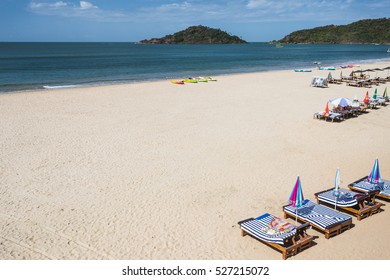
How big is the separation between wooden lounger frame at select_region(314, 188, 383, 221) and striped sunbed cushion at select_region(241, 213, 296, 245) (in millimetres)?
Result: 2159

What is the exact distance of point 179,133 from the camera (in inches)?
605

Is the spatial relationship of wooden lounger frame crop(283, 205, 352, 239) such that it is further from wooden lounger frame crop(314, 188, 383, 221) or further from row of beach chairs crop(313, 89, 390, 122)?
row of beach chairs crop(313, 89, 390, 122)

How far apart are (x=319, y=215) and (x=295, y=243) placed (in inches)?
55.5

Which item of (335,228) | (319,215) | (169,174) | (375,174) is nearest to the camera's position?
(335,228)

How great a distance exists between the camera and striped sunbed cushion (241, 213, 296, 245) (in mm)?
7125

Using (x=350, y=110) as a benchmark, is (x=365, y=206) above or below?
below

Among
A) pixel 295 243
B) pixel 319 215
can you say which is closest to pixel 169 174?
pixel 319 215

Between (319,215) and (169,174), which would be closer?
(319,215)

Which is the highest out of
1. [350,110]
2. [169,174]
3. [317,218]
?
[350,110]

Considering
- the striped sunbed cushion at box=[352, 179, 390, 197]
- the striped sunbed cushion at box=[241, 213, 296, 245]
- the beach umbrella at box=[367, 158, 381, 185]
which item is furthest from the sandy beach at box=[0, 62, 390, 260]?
the beach umbrella at box=[367, 158, 381, 185]

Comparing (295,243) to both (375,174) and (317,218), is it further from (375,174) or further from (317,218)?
(375,174)

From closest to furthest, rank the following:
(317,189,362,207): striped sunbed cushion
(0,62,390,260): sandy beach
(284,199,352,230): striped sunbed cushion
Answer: (0,62,390,260): sandy beach, (284,199,352,230): striped sunbed cushion, (317,189,362,207): striped sunbed cushion

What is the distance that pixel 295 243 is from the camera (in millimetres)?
7148

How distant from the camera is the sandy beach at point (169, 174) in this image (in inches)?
293
